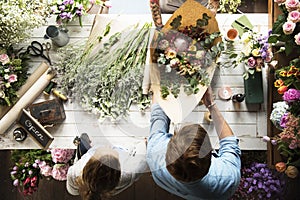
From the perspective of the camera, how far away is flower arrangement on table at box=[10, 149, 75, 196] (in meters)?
2.53

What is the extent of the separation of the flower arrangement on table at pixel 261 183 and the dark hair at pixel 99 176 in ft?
3.07

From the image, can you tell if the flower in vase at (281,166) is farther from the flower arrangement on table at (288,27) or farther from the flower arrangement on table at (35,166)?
the flower arrangement on table at (35,166)

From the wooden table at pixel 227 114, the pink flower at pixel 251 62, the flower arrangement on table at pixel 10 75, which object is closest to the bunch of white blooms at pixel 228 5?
the wooden table at pixel 227 114

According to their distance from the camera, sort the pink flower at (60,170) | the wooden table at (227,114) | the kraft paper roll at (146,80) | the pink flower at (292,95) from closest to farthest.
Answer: the kraft paper roll at (146,80) < the pink flower at (292,95) < the wooden table at (227,114) < the pink flower at (60,170)

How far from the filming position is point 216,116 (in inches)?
77.0

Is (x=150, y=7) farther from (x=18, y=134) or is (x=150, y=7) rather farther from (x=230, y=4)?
(x=18, y=134)

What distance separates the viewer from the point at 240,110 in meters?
2.30

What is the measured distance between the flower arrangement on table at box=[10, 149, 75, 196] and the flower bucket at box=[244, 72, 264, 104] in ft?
3.09

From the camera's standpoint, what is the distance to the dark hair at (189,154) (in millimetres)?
1659

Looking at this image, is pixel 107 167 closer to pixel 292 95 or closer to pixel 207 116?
pixel 207 116

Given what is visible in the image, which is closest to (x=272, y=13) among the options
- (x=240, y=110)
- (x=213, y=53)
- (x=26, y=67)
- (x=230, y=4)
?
(x=230, y=4)

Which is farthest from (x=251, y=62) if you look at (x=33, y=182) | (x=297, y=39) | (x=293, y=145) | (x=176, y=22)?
(x=33, y=182)

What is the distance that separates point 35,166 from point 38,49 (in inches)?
25.7

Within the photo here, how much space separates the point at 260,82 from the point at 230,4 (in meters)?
0.44
